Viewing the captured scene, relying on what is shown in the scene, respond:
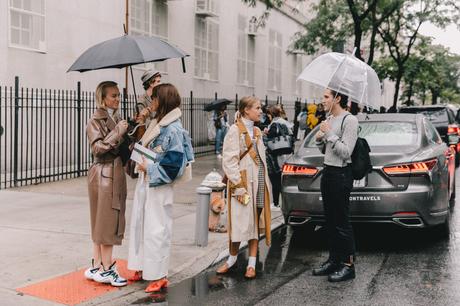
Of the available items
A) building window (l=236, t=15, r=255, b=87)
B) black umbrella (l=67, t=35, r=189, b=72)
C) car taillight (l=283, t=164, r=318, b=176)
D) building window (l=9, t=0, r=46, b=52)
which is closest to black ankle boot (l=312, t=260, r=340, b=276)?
car taillight (l=283, t=164, r=318, b=176)

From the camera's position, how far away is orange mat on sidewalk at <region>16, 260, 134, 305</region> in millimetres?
5160

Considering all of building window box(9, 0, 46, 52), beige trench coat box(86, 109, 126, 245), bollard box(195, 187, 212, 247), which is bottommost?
bollard box(195, 187, 212, 247)

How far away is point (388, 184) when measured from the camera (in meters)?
6.81

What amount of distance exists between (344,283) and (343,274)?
9cm

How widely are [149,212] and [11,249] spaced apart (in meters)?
2.39

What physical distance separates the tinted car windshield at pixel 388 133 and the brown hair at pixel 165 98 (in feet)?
10.0

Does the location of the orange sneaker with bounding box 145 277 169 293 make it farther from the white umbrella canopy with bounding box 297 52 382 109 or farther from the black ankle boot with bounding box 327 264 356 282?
the white umbrella canopy with bounding box 297 52 382 109

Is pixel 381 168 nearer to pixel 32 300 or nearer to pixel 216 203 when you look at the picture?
pixel 216 203

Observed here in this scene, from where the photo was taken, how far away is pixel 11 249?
681 centimetres

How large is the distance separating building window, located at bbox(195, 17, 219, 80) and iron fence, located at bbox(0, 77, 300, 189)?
20.1ft

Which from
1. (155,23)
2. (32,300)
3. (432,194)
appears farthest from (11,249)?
(155,23)

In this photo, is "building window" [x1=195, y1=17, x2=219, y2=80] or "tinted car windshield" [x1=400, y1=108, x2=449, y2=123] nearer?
"tinted car windshield" [x1=400, y1=108, x2=449, y2=123]

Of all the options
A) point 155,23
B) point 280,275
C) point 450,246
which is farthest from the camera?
point 155,23

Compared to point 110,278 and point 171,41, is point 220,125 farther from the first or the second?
point 110,278
